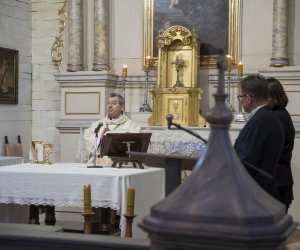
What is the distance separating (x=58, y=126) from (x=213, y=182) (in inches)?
312

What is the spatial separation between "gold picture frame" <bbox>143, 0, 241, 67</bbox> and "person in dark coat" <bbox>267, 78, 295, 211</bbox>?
4.73 meters

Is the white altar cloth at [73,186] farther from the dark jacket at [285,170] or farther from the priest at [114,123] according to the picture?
the dark jacket at [285,170]

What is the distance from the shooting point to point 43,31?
980 centimetres

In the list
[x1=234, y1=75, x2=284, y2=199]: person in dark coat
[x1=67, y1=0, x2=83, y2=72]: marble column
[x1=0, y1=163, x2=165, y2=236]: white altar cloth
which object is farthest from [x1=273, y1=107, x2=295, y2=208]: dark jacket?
[x1=67, y1=0, x2=83, y2=72]: marble column

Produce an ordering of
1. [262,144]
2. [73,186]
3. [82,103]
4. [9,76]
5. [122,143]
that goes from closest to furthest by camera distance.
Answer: [262,144], [73,186], [122,143], [82,103], [9,76]

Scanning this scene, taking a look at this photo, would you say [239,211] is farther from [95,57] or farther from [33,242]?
[95,57]

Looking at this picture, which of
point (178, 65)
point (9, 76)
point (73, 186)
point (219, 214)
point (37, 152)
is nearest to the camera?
point (219, 214)

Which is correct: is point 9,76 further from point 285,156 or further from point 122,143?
point 285,156

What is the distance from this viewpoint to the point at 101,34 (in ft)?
29.8

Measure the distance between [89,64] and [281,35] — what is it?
2971mm

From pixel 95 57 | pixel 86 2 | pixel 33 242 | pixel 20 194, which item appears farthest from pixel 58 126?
pixel 33 242

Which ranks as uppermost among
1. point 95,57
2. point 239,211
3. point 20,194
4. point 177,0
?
point 177,0

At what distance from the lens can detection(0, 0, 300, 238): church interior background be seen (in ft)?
27.3

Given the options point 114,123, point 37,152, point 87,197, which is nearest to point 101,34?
point 114,123
